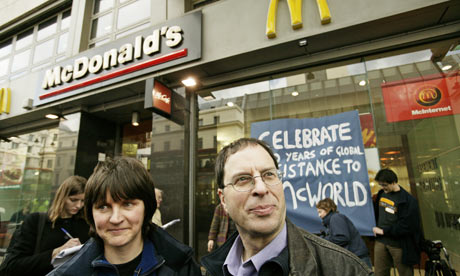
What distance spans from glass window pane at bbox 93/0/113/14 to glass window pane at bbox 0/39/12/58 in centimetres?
481

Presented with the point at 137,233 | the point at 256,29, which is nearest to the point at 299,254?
the point at 137,233

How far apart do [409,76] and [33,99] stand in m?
9.71

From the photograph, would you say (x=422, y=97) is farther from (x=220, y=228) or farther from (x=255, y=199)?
(x=255, y=199)

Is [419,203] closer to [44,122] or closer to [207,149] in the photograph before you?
[207,149]

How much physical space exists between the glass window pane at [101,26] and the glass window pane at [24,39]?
137 inches

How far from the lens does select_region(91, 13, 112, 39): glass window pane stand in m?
7.90

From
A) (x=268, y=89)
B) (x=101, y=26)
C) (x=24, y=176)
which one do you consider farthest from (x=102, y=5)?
(x=268, y=89)

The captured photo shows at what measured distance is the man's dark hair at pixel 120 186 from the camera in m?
1.53

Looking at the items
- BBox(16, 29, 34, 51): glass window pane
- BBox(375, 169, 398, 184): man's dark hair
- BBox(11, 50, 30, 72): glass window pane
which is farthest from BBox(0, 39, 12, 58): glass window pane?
BBox(375, 169, 398, 184): man's dark hair

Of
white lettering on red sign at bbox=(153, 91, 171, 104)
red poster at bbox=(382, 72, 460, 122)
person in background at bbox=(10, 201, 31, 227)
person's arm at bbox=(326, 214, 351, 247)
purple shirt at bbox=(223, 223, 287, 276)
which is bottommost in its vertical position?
→ person in background at bbox=(10, 201, 31, 227)

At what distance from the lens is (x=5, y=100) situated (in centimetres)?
808

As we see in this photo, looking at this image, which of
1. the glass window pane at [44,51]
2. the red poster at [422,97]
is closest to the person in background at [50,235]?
the red poster at [422,97]

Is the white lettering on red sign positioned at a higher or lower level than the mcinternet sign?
lower

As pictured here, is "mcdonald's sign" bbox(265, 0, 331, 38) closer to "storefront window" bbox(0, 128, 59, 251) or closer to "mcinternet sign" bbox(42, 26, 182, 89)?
"mcinternet sign" bbox(42, 26, 182, 89)
